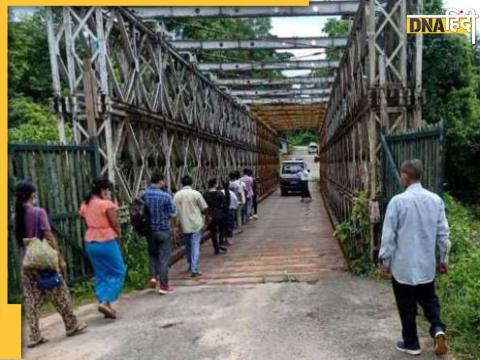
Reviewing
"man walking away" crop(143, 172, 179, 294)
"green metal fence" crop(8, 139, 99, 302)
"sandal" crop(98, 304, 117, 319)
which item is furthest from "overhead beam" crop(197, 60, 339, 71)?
"sandal" crop(98, 304, 117, 319)

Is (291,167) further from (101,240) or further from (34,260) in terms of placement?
(34,260)

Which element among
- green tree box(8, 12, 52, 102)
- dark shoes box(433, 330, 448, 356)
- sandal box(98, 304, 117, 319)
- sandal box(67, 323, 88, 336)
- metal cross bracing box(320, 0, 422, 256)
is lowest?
sandal box(67, 323, 88, 336)

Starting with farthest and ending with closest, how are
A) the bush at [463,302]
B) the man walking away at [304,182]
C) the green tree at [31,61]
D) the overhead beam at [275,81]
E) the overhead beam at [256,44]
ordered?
the green tree at [31,61]
the man walking away at [304,182]
the overhead beam at [275,81]
the overhead beam at [256,44]
the bush at [463,302]

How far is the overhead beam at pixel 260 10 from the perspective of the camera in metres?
10.8

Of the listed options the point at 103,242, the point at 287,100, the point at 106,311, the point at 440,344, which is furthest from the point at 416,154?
the point at 287,100

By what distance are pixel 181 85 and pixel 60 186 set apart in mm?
6159

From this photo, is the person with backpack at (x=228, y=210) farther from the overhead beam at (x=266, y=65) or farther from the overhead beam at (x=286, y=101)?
the overhead beam at (x=286, y=101)

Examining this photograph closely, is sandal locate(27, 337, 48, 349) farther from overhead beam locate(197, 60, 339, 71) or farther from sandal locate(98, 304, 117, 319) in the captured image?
overhead beam locate(197, 60, 339, 71)

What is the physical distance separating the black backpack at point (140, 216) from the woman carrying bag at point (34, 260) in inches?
71.6

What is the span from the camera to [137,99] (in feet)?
30.2

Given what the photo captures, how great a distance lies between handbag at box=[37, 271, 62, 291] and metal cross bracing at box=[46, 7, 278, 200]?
2.88m

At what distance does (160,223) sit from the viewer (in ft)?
22.8

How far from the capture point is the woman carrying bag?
4906 millimetres

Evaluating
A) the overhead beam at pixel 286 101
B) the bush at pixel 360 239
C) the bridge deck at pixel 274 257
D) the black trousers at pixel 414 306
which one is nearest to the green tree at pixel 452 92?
the overhead beam at pixel 286 101
